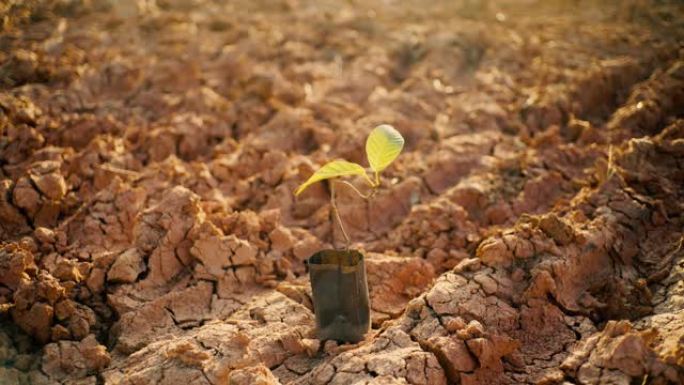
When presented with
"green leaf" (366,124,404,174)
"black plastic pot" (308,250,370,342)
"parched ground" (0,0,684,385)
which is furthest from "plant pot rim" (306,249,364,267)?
"green leaf" (366,124,404,174)

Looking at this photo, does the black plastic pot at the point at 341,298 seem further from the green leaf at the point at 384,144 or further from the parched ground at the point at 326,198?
the green leaf at the point at 384,144

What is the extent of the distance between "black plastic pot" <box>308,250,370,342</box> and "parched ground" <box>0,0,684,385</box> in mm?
79

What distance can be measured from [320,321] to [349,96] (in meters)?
2.45

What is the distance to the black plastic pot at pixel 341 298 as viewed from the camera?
2.44 metres

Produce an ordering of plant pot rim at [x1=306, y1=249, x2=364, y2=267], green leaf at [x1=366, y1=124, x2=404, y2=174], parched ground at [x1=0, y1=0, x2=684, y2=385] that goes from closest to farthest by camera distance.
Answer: green leaf at [x1=366, y1=124, x2=404, y2=174], parched ground at [x1=0, y1=0, x2=684, y2=385], plant pot rim at [x1=306, y1=249, x2=364, y2=267]

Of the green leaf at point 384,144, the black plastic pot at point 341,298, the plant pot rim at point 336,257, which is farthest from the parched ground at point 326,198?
the green leaf at point 384,144

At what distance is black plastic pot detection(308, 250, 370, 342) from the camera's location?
2443 mm

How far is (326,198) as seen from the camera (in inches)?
141

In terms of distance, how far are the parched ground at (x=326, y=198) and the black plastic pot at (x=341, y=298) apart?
3.1 inches

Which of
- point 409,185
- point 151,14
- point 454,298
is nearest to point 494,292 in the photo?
point 454,298

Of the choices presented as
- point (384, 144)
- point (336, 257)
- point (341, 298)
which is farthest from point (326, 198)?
point (384, 144)

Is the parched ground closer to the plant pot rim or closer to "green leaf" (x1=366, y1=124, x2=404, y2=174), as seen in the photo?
the plant pot rim

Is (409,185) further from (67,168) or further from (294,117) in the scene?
(67,168)

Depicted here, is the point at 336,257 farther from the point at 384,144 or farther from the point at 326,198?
the point at 326,198
